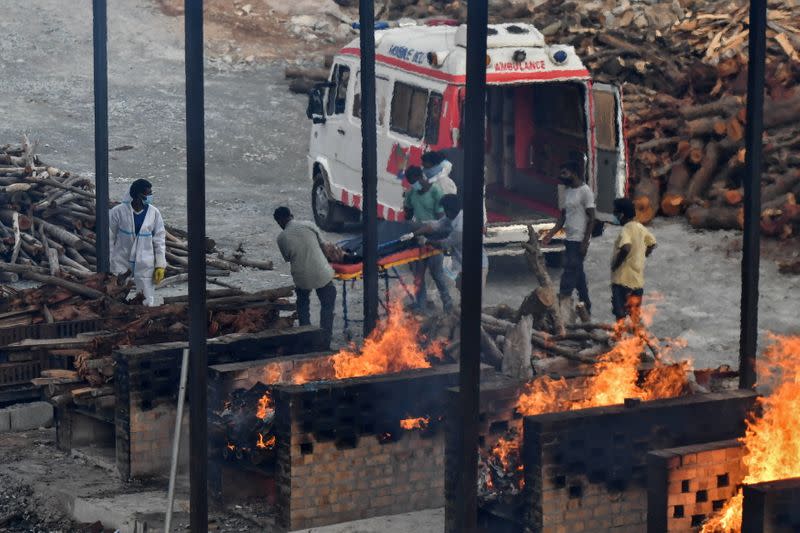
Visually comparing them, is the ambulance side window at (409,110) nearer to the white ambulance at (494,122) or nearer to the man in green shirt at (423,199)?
the white ambulance at (494,122)

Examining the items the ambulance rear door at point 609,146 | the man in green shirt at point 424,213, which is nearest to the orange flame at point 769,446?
the man in green shirt at point 424,213

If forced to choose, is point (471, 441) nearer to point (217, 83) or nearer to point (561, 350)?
point (561, 350)

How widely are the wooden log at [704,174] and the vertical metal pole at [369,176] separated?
8491 millimetres

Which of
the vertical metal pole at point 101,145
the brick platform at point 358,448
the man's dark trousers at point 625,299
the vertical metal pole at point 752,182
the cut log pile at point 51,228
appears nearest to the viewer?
the vertical metal pole at point 752,182

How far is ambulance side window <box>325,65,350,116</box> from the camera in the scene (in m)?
21.6

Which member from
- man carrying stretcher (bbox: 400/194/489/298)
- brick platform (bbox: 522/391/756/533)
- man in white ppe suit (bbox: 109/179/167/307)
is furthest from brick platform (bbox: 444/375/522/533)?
man in white ppe suit (bbox: 109/179/167/307)

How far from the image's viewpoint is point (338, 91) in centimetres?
2183

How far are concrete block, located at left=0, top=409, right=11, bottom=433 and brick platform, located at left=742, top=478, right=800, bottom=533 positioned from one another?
7.47 metres

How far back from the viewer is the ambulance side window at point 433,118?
1894 cm

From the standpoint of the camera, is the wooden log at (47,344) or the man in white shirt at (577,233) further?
the man in white shirt at (577,233)

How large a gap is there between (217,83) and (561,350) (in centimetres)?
2155

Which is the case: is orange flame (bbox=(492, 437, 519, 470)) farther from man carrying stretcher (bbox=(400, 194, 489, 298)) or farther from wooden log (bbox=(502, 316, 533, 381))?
man carrying stretcher (bbox=(400, 194, 489, 298))

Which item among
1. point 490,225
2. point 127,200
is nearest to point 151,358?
point 127,200

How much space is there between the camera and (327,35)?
3569 centimetres
